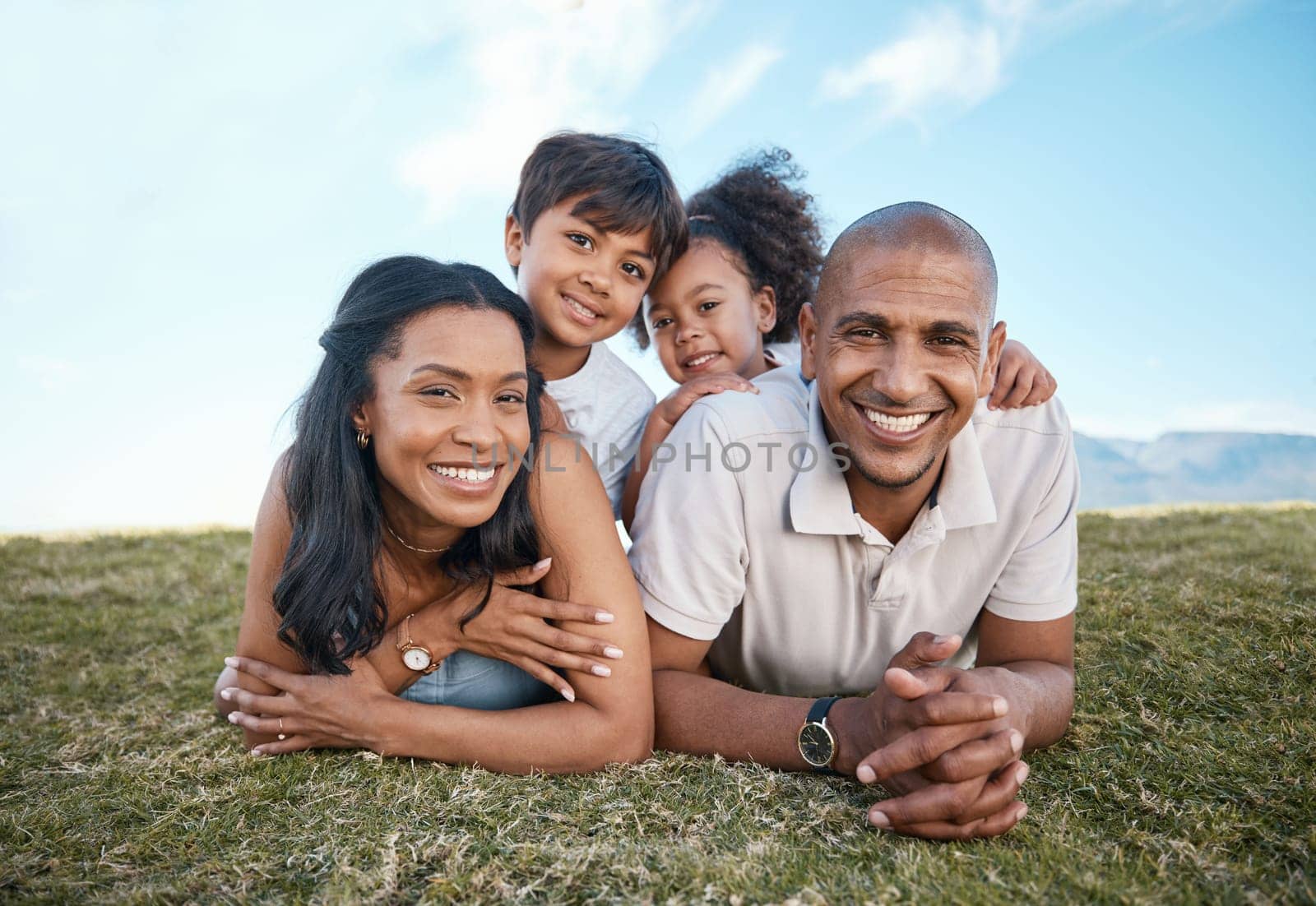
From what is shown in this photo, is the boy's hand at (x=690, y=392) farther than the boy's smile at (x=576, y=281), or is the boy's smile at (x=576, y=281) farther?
the boy's smile at (x=576, y=281)

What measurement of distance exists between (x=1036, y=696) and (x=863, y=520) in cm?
85

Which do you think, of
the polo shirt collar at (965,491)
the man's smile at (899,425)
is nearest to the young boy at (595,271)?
the man's smile at (899,425)

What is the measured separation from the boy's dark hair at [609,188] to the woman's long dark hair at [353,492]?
1.23 meters

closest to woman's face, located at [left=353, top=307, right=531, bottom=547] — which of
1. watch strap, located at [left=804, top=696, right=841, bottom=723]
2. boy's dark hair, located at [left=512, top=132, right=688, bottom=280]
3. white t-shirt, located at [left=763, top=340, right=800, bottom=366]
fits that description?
watch strap, located at [left=804, top=696, right=841, bottom=723]

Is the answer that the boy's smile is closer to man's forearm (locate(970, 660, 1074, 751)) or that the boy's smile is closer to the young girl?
the young girl

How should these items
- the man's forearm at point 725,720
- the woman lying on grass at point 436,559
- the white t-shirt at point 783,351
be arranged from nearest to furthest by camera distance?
the man's forearm at point 725,720 → the woman lying on grass at point 436,559 → the white t-shirt at point 783,351

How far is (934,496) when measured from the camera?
11.9ft

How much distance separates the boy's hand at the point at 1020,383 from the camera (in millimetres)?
3775

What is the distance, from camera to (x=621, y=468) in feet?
15.3

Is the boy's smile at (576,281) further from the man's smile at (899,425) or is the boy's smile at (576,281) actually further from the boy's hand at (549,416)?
the man's smile at (899,425)

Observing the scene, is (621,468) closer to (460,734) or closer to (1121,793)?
(460,734)

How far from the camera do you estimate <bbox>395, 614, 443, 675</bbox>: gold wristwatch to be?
3.64 m

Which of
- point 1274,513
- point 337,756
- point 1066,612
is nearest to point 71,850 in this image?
point 337,756

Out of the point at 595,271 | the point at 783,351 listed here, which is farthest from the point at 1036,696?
the point at 783,351
